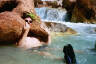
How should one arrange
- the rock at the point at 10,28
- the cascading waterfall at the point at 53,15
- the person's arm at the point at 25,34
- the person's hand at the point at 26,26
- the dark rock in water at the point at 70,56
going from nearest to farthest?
the dark rock in water at the point at 70,56, the rock at the point at 10,28, the person's arm at the point at 25,34, the person's hand at the point at 26,26, the cascading waterfall at the point at 53,15

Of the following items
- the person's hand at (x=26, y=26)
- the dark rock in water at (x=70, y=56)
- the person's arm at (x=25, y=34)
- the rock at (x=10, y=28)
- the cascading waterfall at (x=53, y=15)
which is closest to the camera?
the dark rock in water at (x=70, y=56)

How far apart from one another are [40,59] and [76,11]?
48.1ft

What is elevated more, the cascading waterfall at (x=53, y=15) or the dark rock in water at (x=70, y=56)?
the dark rock in water at (x=70, y=56)

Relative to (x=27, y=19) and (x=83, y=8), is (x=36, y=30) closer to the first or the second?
(x=27, y=19)

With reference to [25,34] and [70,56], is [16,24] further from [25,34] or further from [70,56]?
[70,56]

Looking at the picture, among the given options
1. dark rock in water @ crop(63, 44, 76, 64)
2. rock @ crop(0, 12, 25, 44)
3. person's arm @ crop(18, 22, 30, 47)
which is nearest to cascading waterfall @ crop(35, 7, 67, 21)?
person's arm @ crop(18, 22, 30, 47)

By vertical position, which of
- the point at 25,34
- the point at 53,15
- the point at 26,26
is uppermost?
the point at 26,26

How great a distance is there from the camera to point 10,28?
19.8ft

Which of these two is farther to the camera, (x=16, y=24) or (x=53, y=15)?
(x=53, y=15)

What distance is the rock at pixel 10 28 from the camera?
6.01 m

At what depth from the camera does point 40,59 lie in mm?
4852

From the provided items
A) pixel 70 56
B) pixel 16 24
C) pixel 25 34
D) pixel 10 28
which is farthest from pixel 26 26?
pixel 70 56

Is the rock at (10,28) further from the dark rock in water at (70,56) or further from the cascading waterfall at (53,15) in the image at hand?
the cascading waterfall at (53,15)

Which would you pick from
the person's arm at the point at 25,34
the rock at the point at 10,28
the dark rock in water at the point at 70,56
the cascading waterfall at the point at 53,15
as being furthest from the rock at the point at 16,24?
the cascading waterfall at the point at 53,15
